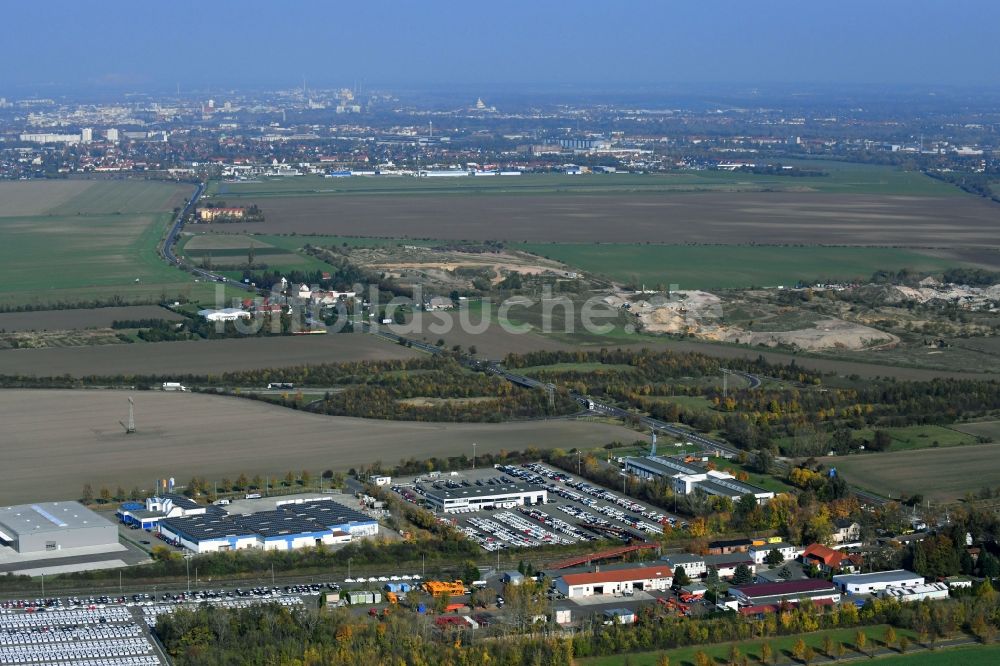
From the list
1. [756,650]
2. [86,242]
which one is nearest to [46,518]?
[756,650]

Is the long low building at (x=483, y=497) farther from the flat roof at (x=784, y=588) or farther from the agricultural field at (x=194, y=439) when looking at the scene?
the flat roof at (x=784, y=588)

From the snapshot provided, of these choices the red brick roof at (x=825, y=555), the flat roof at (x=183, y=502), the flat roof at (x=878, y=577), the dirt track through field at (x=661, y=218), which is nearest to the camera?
the flat roof at (x=878, y=577)

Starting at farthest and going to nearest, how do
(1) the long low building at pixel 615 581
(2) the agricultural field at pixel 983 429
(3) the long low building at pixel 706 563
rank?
1. (2) the agricultural field at pixel 983 429
2. (3) the long low building at pixel 706 563
3. (1) the long low building at pixel 615 581

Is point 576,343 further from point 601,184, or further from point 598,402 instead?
point 601,184

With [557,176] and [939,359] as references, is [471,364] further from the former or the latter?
[557,176]

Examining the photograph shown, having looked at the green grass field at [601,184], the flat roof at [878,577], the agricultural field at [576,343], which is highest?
the flat roof at [878,577]

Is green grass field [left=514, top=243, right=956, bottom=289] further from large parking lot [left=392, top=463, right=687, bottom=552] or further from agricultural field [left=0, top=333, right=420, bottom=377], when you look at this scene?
large parking lot [left=392, top=463, right=687, bottom=552]

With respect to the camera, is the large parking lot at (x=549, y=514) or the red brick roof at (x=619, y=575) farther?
the large parking lot at (x=549, y=514)

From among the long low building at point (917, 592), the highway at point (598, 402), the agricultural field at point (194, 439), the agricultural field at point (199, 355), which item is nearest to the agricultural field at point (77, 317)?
the agricultural field at point (199, 355)
